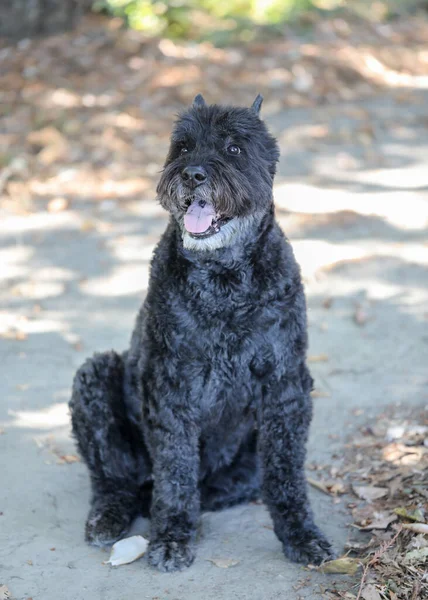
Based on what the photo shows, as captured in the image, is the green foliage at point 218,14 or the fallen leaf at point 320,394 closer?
the fallen leaf at point 320,394

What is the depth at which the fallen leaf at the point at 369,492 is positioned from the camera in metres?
4.29

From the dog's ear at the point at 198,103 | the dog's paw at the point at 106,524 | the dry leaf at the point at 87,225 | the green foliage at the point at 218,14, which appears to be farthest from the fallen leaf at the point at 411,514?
the green foliage at the point at 218,14

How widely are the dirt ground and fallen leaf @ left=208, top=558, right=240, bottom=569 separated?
38 mm

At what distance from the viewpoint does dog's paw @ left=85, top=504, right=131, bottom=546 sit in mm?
4008

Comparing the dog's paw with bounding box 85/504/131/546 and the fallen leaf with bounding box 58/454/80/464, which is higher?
the fallen leaf with bounding box 58/454/80/464

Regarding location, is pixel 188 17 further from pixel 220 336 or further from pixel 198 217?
pixel 220 336

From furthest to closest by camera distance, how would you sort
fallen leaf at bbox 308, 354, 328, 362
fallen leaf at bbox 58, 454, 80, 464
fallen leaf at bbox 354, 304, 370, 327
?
fallen leaf at bbox 354, 304, 370, 327, fallen leaf at bbox 308, 354, 328, 362, fallen leaf at bbox 58, 454, 80, 464

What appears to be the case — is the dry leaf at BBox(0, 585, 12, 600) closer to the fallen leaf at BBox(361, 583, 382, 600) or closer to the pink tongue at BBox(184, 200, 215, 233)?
the fallen leaf at BBox(361, 583, 382, 600)

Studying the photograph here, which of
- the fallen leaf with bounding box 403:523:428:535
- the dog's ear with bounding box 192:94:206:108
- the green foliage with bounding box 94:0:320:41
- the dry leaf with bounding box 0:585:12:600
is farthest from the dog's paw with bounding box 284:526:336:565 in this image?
the green foliage with bounding box 94:0:320:41

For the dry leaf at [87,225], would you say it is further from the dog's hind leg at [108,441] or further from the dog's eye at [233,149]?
the dog's eye at [233,149]

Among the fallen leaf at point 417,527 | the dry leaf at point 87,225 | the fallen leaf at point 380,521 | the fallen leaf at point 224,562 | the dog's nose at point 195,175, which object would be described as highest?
the dog's nose at point 195,175

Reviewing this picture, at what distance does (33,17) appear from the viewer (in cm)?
1083

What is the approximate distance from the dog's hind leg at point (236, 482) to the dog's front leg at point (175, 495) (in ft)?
1.16

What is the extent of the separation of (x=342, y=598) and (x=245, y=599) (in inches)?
15.3
